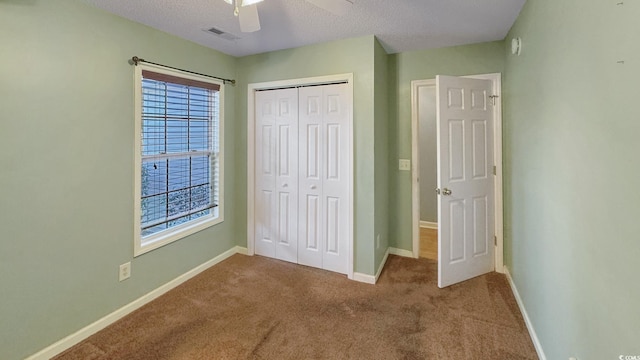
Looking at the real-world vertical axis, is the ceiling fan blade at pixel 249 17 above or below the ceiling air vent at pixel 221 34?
below

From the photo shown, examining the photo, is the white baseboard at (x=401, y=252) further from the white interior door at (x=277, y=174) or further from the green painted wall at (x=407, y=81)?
the white interior door at (x=277, y=174)

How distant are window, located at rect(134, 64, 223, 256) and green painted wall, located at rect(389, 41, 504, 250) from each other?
6.63ft

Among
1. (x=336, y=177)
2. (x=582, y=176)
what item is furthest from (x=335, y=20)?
(x=582, y=176)

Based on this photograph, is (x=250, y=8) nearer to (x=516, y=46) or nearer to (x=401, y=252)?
(x=516, y=46)

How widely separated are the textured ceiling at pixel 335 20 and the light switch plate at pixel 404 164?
125 centimetres

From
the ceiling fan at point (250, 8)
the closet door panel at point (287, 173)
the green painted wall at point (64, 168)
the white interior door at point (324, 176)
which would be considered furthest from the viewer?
the closet door panel at point (287, 173)

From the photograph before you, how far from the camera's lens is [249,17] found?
62.8 inches

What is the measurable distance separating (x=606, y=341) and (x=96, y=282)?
2926 mm

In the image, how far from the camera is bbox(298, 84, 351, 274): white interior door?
2.89 meters

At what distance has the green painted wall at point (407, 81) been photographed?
9.57 ft

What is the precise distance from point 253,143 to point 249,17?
1.86 meters

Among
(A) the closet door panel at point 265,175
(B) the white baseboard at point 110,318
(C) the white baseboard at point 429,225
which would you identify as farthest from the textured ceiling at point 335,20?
(C) the white baseboard at point 429,225

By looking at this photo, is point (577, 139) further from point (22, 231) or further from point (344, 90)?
point (22, 231)

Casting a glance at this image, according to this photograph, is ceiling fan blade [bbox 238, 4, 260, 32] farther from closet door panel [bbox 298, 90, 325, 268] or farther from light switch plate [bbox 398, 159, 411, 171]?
light switch plate [bbox 398, 159, 411, 171]
